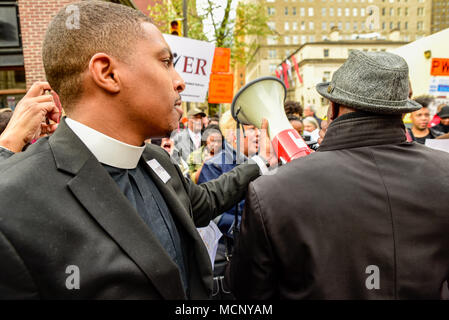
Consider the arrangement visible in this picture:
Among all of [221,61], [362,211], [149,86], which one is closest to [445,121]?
[221,61]

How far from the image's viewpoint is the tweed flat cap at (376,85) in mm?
1379

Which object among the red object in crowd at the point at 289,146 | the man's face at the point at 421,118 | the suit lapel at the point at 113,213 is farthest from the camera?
the man's face at the point at 421,118

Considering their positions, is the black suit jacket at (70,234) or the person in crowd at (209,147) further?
the person in crowd at (209,147)

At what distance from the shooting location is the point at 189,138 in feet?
22.3

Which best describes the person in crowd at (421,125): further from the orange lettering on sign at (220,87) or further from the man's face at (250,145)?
the orange lettering on sign at (220,87)

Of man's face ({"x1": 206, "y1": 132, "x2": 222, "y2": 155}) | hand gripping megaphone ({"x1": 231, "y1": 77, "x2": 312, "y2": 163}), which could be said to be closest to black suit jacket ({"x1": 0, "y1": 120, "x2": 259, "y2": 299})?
hand gripping megaphone ({"x1": 231, "y1": 77, "x2": 312, "y2": 163})

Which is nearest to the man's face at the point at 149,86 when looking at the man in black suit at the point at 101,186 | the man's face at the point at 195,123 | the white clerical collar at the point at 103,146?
the man in black suit at the point at 101,186

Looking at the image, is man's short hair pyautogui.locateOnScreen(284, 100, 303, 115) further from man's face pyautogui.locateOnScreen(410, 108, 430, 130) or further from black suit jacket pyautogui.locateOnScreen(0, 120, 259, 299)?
black suit jacket pyautogui.locateOnScreen(0, 120, 259, 299)

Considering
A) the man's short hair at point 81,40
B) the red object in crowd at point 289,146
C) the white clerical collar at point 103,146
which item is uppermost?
the man's short hair at point 81,40

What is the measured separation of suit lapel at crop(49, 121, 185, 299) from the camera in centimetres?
104

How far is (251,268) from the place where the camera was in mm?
1464

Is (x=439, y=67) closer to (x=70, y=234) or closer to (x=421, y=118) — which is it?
(x=421, y=118)

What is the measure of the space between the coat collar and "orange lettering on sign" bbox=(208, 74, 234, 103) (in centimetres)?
593
